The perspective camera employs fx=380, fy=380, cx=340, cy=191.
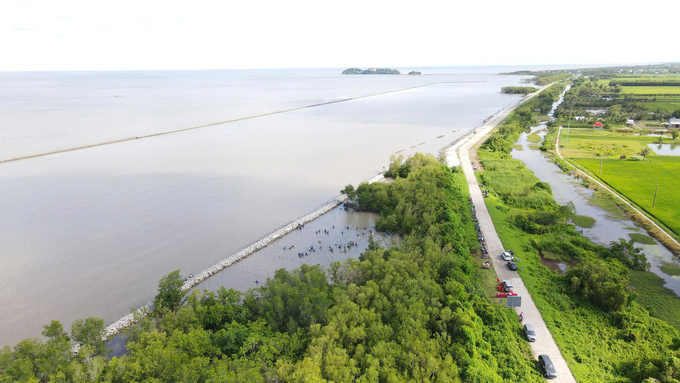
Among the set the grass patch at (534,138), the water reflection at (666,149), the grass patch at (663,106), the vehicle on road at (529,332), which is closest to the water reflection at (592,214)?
the vehicle on road at (529,332)

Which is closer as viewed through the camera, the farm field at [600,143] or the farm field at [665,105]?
the farm field at [600,143]

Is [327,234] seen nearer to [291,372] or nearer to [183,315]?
[183,315]

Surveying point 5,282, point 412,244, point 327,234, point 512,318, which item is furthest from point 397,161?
point 5,282

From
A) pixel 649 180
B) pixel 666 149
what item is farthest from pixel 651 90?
pixel 649 180

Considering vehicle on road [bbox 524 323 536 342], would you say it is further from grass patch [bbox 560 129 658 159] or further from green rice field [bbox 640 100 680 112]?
green rice field [bbox 640 100 680 112]

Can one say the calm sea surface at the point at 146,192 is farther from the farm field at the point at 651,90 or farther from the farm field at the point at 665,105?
the farm field at the point at 651,90

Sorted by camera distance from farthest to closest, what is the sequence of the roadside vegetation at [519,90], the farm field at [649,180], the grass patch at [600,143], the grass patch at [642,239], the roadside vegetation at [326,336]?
the roadside vegetation at [519,90], the grass patch at [600,143], the farm field at [649,180], the grass patch at [642,239], the roadside vegetation at [326,336]
